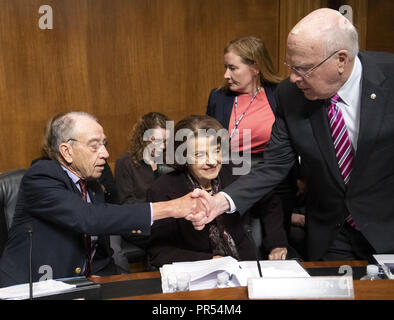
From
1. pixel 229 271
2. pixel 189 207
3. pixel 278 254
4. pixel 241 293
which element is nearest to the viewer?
pixel 241 293

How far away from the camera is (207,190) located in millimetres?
2529

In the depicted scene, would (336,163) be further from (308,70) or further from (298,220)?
(298,220)

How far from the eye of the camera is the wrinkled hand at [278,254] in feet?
8.19

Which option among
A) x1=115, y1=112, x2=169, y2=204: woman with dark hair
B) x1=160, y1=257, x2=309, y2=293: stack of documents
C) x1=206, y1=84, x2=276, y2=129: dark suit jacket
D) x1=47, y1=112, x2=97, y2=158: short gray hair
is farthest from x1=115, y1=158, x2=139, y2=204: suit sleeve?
x1=160, y1=257, x2=309, y2=293: stack of documents

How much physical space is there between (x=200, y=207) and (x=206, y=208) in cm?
3

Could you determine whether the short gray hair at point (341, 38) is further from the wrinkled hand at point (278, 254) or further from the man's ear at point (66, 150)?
the man's ear at point (66, 150)

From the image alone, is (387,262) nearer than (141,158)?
Yes

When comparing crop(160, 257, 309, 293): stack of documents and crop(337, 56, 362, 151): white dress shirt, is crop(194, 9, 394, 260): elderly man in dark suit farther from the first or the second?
crop(160, 257, 309, 293): stack of documents

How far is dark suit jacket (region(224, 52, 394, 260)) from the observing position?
6.70ft

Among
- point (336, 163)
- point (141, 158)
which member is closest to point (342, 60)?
point (336, 163)

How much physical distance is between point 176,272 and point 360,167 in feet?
2.83

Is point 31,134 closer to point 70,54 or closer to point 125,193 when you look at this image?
point 70,54

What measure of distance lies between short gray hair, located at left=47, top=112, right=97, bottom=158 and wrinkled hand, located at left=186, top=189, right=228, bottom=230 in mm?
645
